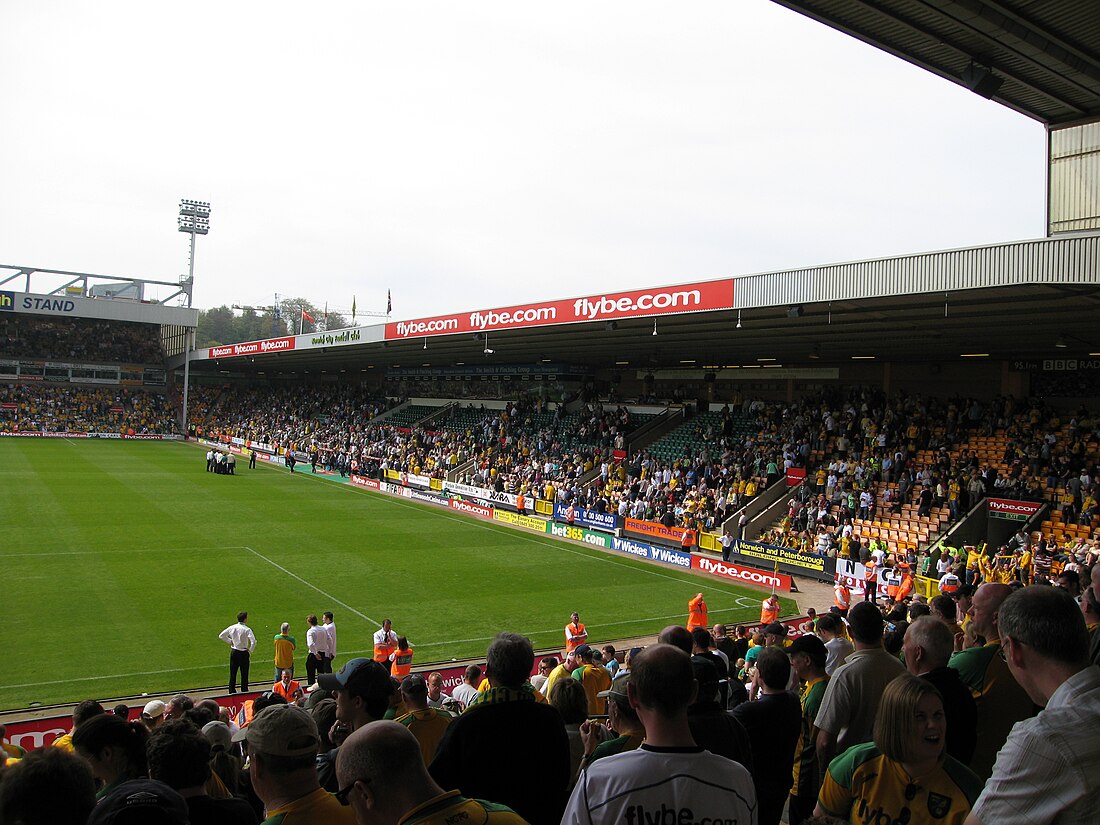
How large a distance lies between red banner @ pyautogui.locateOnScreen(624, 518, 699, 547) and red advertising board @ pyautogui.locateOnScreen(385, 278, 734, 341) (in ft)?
23.4

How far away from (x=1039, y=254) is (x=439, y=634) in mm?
12806

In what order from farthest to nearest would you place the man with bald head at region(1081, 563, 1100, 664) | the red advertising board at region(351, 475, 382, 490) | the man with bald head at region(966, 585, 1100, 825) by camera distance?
1. the red advertising board at region(351, 475, 382, 490)
2. the man with bald head at region(1081, 563, 1100, 664)
3. the man with bald head at region(966, 585, 1100, 825)

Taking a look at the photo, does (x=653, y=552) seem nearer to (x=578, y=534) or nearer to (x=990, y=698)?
(x=578, y=534)

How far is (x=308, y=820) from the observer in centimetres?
285

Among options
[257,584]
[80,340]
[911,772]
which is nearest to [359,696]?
[911,772]

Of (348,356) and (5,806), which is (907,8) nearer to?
(5,806)

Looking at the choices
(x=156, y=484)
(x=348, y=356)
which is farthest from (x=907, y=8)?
(x=348, y=356)

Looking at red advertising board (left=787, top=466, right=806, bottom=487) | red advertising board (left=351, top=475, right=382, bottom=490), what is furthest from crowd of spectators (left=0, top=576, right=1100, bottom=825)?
red advertising board (left=351, top=475, right=382, bottom=490)

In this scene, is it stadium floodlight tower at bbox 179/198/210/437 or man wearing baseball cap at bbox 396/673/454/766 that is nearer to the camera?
man wearing baseball cap at bbox 396/673/454/766

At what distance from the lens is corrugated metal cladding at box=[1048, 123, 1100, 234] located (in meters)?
14.0

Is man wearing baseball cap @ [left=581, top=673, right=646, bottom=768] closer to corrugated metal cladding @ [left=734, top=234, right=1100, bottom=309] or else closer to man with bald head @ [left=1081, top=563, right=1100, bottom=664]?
man with bald head @ [left=1081, top=563, right=1100, bottom=664]

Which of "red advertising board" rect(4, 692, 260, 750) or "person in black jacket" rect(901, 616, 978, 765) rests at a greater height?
"person in black jacket" rect(901, 616, 978, 765)

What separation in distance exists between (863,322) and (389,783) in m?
22.6

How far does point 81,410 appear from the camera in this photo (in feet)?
215
